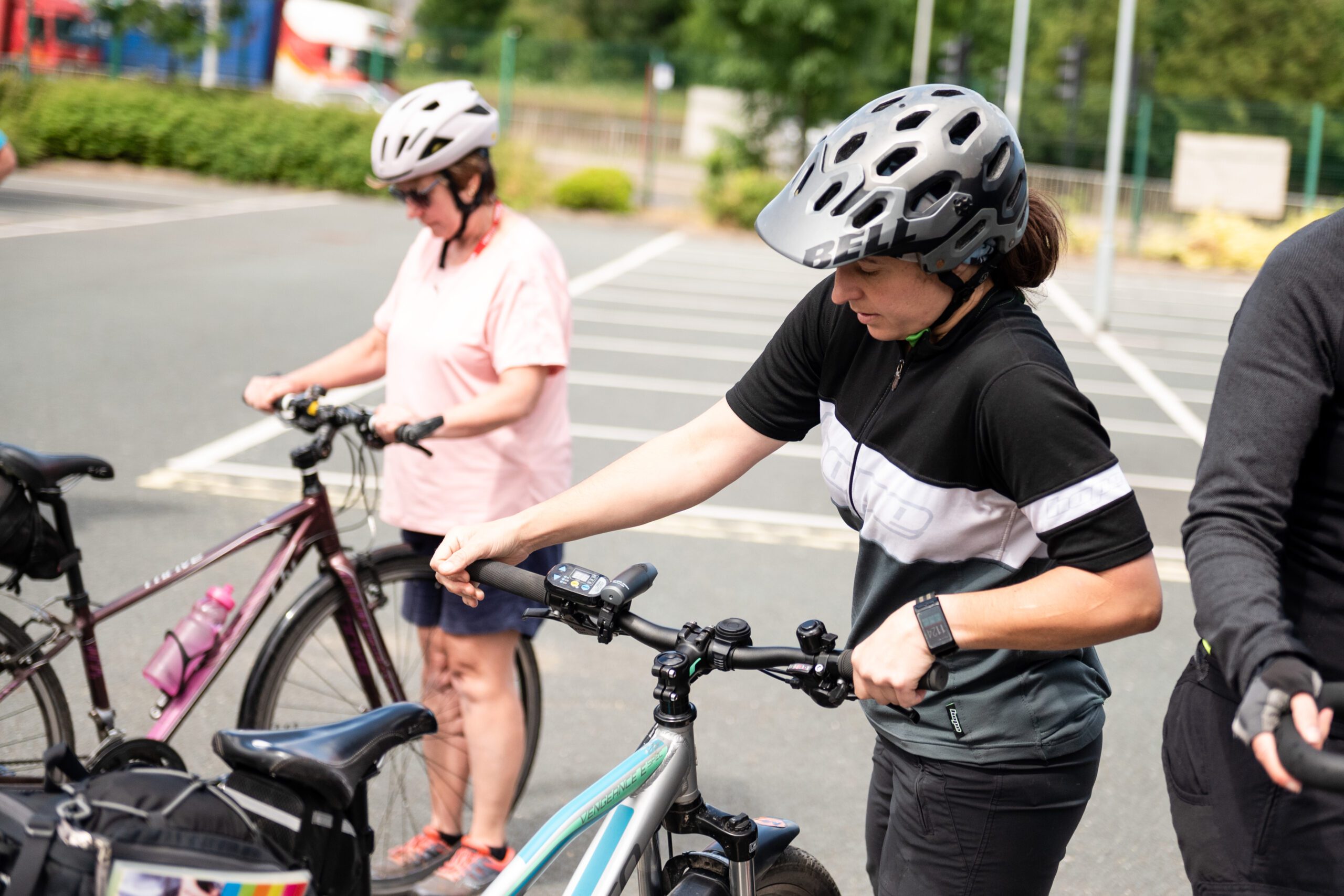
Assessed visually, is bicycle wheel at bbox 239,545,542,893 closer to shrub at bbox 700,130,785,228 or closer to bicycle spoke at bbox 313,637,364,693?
bicycle spoke at bbox 313,637,364,693

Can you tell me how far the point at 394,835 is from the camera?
3934mm

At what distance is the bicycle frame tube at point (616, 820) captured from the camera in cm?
185

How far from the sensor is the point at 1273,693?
1.59m

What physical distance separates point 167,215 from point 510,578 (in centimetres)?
1914

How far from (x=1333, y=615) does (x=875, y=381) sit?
76 centimetres

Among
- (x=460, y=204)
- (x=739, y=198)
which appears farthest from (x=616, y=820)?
(x=739, y=198)

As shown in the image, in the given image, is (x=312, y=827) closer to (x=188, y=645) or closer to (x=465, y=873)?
(x=188, y=645)

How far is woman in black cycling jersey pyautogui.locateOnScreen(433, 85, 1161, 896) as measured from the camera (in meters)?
1.95

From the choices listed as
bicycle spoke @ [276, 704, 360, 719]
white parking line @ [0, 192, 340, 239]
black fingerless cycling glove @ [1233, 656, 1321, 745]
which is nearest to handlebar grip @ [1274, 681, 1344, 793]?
black fingerless cycling glove @ [1233, 656, 1321, 745]

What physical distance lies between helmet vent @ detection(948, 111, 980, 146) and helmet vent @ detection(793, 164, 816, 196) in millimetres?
213

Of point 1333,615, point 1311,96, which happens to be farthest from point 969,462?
point 1311,96

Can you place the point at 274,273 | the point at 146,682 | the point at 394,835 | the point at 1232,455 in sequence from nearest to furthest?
the point at 1232,455
the point at 394,835
the point at 146,682
the point at 274,273

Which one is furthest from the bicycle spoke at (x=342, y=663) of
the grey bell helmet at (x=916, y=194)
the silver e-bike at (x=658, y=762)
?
the grey bell helmet at (x=916, y=194)

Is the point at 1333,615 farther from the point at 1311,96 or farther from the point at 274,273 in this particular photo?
the point at 1311,96
